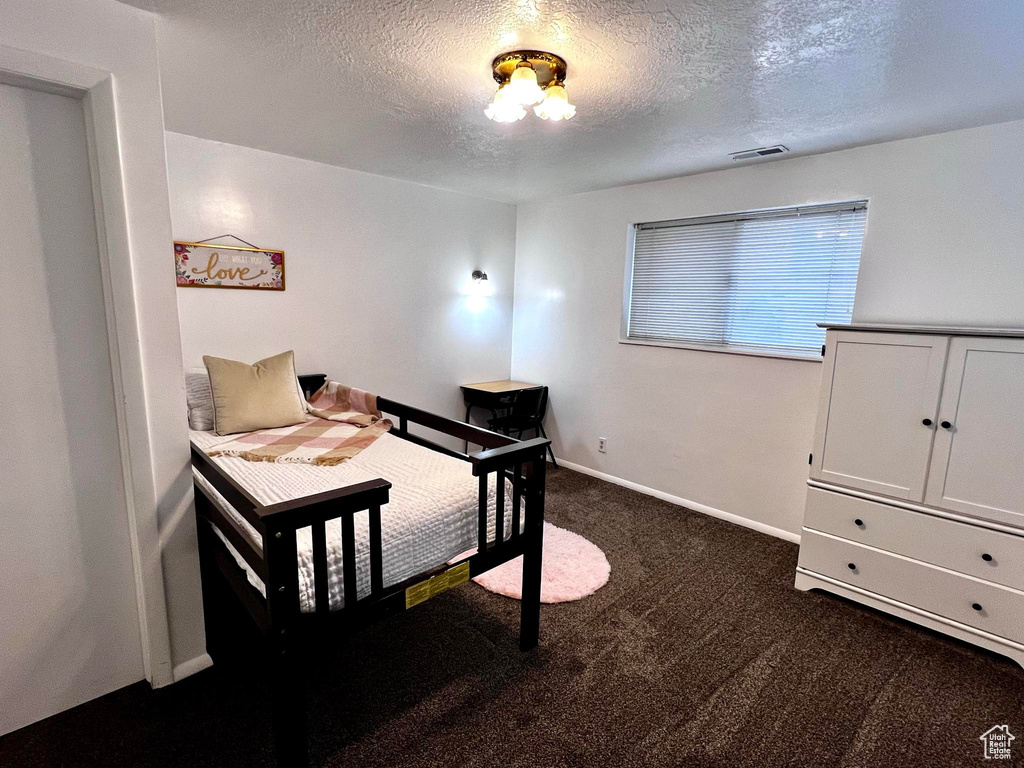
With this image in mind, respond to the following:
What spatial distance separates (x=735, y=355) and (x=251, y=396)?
2.89m

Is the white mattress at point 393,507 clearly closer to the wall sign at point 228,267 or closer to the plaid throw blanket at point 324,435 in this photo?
the plaid throw blanket at point 324,435

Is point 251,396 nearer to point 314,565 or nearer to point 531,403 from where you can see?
point 314,565

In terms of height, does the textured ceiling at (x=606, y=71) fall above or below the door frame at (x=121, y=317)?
above

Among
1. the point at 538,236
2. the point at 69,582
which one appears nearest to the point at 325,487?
the point at 69,582

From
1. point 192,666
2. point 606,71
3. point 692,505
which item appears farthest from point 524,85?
point 692,505

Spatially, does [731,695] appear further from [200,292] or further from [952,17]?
[200,292]

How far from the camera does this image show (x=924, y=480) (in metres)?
2.16

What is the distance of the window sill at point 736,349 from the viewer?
9.42 feet

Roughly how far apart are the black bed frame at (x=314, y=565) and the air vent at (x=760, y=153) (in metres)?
2.07

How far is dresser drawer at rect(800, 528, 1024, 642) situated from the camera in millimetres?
2021

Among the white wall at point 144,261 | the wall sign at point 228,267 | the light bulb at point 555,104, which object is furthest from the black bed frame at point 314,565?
the wall sign at point 228,267

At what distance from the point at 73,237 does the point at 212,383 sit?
109 cm

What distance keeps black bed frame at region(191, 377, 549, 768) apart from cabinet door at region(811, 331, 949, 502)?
1516 millimetres

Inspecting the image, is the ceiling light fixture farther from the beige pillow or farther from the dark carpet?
the dark carpet
